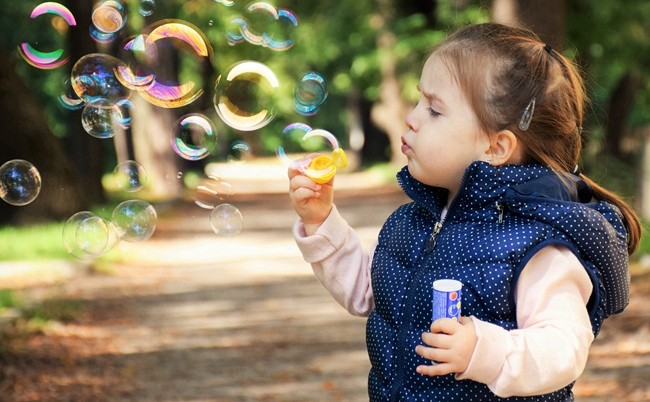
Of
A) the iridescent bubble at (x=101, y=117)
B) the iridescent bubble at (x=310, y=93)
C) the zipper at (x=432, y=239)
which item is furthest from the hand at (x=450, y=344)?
the iridescent bubble at (x=101, y=117)

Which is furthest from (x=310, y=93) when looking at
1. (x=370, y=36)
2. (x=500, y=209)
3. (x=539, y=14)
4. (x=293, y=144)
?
(x=370, y=36)

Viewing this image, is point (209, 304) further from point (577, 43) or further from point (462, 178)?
point (577, 43)

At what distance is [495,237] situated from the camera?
6.07ft

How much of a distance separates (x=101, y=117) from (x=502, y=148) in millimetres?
2390

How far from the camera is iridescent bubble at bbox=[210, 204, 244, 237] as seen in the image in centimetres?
339

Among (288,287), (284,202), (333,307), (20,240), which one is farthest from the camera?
(284,202)

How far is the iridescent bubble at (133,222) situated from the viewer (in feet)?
11.9

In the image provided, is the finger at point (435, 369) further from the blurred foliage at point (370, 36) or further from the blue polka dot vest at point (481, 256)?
the blurred foliage at point (370, 36)

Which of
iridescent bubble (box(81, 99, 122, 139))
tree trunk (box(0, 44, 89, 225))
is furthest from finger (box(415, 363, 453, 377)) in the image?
tree trunk (box(0, 44, 89, 225))

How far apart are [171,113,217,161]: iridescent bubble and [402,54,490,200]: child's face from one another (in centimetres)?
169

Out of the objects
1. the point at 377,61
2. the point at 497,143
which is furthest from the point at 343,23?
the point at 497,143

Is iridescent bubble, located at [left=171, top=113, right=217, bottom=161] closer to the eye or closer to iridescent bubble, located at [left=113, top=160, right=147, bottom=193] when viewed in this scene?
iridescent bubble, located at [left=113, top=160, right=147, bottom=193]

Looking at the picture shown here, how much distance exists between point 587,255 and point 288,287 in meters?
6.49

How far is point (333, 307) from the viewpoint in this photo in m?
7.22
